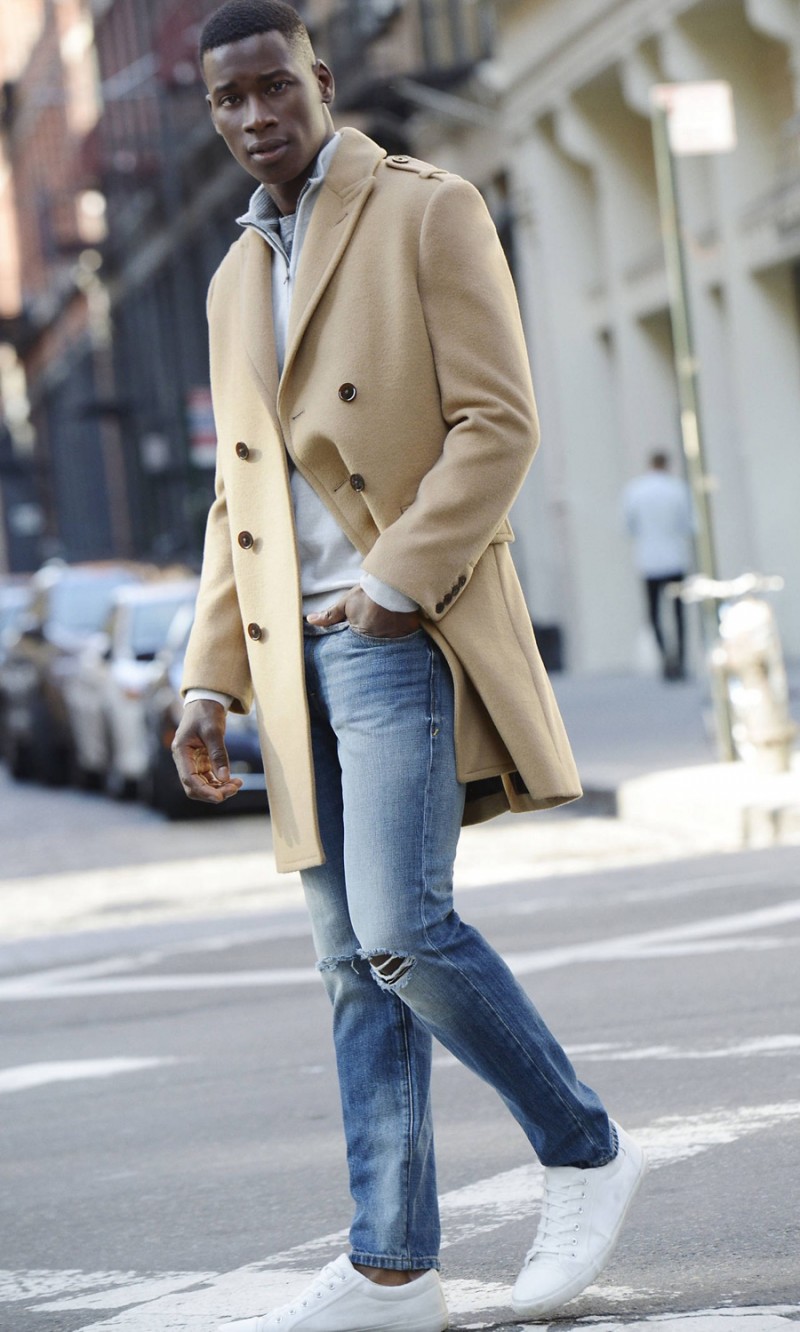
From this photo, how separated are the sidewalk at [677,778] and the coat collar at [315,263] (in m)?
7.24

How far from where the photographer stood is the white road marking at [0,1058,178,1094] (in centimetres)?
681

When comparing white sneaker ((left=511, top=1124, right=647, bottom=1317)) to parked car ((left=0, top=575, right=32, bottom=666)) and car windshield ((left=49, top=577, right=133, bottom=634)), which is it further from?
parked car ((left=0, top=575, right=32, bottom=666))

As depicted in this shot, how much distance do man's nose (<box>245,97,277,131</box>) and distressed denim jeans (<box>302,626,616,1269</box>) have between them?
0.81m

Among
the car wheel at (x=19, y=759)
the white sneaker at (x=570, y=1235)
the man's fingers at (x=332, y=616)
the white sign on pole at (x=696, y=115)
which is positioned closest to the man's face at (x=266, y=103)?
the man's fingers at (x=332, y=616)

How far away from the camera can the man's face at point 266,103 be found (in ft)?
12.7

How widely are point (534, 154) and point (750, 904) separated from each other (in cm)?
1648

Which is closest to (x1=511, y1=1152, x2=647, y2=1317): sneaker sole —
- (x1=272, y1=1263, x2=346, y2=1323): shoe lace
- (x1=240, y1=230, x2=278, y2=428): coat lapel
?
(x1=272, y1=1263, x2=346, y2=1323): shoe lace

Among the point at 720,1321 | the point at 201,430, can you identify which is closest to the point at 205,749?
the point at 720,1321

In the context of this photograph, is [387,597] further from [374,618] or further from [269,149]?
[269,149]

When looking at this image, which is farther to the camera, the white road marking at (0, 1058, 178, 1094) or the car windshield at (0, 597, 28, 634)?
the car windshield at (0, 597, 28, 634)

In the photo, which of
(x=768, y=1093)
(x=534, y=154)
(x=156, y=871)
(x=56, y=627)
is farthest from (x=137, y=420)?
(x=768, y=1093)

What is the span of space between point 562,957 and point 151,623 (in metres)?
9.73

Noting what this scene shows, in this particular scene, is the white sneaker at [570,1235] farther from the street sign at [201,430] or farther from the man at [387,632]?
the street sign at [201,430]

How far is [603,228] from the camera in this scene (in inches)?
922
